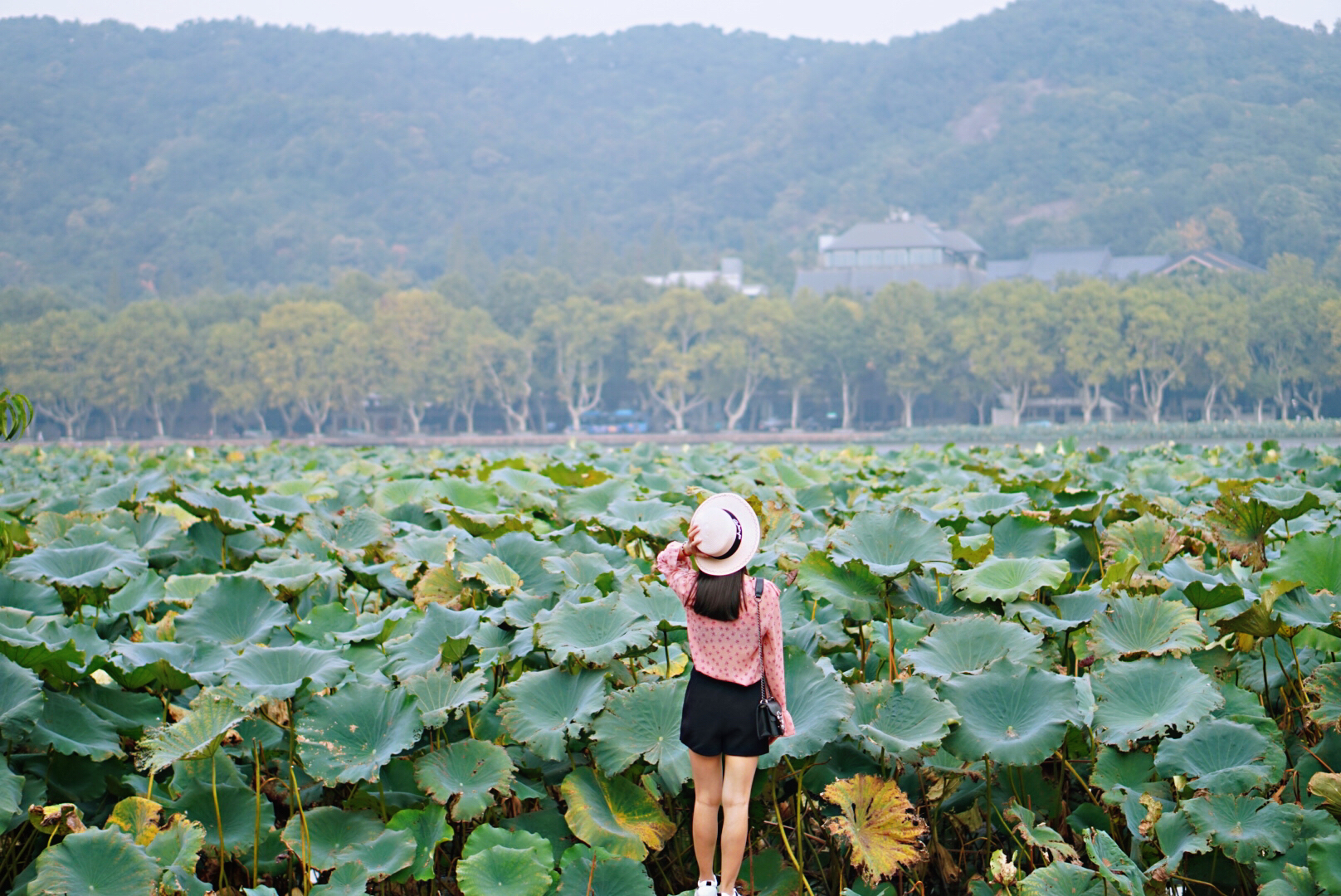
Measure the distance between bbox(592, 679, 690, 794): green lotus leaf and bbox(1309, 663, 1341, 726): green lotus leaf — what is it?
53.4 inches

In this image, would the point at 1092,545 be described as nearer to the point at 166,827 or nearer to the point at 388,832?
the point at 388,832

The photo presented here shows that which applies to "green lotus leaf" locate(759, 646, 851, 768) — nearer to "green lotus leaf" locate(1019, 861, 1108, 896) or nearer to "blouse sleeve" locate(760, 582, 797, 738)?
"blouse sleeve" locate(760, 582, 797, 738)

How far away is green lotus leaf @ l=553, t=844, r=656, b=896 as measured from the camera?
6.95ft

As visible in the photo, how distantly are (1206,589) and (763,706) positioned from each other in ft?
4.35

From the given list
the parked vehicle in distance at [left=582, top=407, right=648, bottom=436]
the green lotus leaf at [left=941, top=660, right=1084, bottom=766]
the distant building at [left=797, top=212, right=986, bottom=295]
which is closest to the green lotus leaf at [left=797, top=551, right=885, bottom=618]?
the green lotus leaf at [left=941, top=660, right=1084, bottom=766]

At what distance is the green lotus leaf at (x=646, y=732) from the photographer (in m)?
2.25

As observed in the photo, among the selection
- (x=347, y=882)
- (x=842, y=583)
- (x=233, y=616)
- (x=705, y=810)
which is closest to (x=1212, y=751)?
(x=842, y=583)

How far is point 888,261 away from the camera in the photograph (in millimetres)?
73312

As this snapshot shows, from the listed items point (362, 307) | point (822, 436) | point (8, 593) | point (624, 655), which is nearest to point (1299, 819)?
point (624, 655)

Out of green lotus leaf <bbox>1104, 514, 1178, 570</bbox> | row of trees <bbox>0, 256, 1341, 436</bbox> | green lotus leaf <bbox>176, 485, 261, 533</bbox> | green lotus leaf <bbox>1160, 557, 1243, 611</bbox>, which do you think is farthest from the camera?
row of trees <bbox>0, 256, 1341, 436</bbox>

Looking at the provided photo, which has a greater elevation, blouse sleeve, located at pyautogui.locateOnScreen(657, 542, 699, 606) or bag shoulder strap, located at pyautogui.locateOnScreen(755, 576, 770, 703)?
blouse sleeve, located at pyautogui.locateOnScreen(657, 542, 699, 606)

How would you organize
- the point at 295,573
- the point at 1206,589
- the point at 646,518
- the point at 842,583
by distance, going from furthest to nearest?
the point at 646,518 → the point at 295,573 → the point at 842,583 → the point at 1206,589

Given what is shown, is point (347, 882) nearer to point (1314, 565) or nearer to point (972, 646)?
point (972, 646)

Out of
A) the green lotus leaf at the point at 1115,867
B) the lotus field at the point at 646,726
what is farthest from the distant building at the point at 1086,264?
the green lotus leaf at the point at 1115,867
